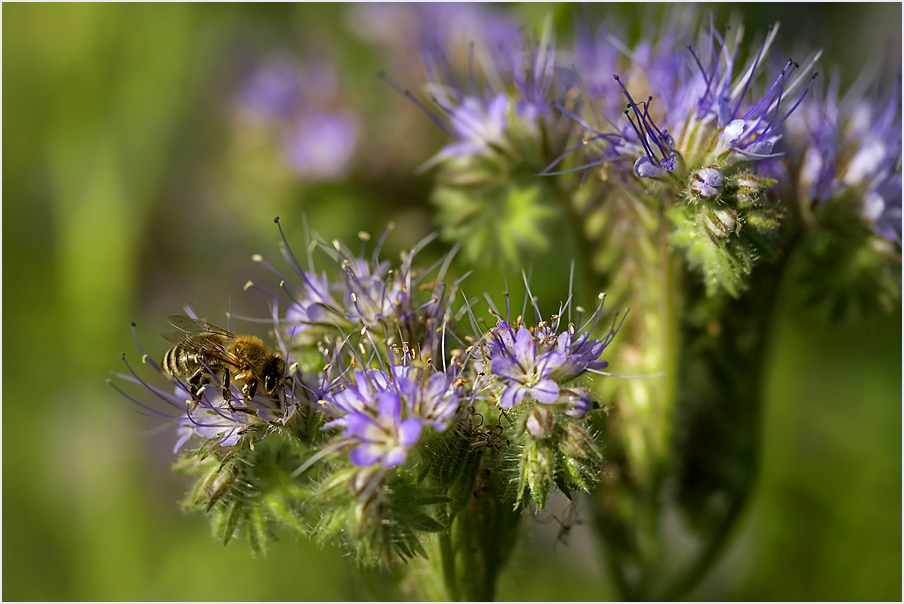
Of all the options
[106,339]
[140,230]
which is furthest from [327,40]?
[106,339]

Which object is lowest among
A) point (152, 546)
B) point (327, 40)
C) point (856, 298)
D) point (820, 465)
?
point (152, 546)

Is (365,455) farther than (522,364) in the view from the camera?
No

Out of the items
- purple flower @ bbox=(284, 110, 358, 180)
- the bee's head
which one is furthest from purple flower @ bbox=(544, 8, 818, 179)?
purple flower @ bbox=(284, 110, 358, 180)

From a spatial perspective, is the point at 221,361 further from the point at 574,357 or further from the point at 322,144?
the point at 322,144

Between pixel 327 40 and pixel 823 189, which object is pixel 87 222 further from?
pixel 823 189

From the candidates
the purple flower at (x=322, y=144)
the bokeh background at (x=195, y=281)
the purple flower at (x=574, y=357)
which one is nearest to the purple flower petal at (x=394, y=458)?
the purple flower at (x=574, y=357)

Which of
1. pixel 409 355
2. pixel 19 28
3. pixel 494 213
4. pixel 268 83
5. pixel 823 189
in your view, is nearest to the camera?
pixel 409 355

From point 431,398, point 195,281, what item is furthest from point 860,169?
point 195,281
